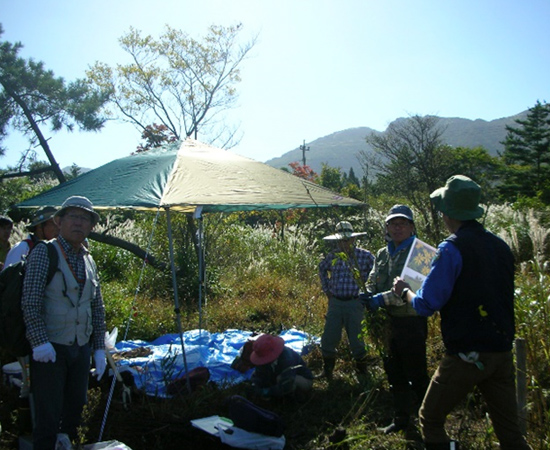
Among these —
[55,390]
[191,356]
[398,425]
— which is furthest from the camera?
[191,356]

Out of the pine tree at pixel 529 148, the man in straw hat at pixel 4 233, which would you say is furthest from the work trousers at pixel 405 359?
the pine tree at pixel 529 148

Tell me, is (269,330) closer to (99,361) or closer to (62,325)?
(99,361)

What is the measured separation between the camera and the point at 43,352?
254cm

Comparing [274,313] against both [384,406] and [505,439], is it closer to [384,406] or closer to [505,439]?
[384,406]

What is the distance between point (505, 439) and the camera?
2379mm

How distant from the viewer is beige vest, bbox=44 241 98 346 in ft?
8.86

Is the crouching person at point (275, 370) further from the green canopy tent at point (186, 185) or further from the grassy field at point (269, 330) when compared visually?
the green canopy tent at point (186, 185)

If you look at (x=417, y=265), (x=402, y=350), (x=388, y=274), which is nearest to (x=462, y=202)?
(x=417, y=265)

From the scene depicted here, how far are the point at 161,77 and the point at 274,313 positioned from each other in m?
14.6

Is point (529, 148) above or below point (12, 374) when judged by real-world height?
above

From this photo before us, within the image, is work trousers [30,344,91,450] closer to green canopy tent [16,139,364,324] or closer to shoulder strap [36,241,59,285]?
shoulder strap [36,241,59,285]

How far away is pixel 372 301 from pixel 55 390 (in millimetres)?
2142

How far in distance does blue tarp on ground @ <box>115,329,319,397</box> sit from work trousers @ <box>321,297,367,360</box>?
623mm

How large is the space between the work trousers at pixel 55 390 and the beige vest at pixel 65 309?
62 millimetres
